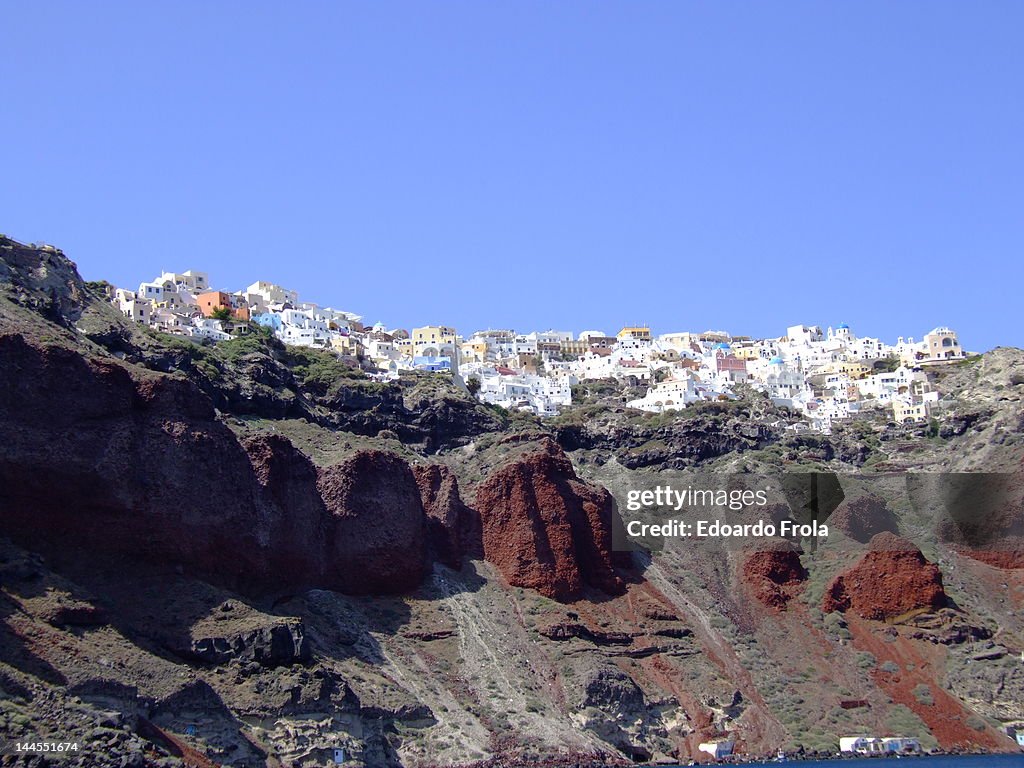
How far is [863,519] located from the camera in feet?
367

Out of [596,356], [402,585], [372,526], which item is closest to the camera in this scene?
[372,526]

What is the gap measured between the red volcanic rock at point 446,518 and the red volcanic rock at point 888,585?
22.7 meters

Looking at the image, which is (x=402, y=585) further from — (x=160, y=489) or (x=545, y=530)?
(x=160, y=489)

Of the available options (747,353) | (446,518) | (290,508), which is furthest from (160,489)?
(747,353)

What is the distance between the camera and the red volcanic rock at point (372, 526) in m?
92.8

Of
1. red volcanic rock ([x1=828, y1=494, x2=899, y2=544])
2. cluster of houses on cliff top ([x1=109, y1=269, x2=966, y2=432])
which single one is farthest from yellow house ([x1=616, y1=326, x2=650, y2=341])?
red volcanic rock ([x1=828, y1=494, x2=899, y2=544])

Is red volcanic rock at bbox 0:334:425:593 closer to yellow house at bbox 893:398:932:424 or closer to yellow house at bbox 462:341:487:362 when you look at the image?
yellow house at bbox 893:398:932:424

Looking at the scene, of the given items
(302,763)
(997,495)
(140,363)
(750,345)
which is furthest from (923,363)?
(302,763)

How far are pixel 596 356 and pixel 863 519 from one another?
75920 mm

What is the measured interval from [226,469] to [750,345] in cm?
11917

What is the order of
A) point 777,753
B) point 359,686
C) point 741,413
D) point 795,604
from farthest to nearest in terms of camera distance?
point 741,413 < point 795,604 < point 777,753 < point 359,686

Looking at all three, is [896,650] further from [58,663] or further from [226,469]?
[58,663]

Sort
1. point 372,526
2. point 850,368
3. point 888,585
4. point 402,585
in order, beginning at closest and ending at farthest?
point 372,526 < point 402,585 < point 888,585 < point 850,368

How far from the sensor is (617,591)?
10112 centimetres
